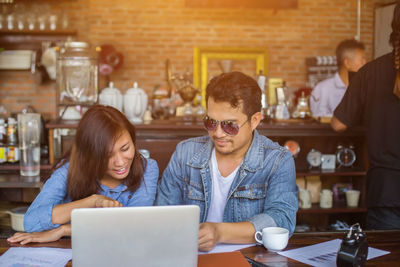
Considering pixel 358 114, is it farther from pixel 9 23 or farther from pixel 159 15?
pixel 9 23

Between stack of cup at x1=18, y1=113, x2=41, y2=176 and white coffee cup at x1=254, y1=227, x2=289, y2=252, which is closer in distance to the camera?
white coffee cup at x1=254, y1=227, x2=289, y2=252

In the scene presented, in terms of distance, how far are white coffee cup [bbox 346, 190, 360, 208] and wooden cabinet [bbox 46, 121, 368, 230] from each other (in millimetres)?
46

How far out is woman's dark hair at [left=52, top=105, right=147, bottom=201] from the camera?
1854 mm

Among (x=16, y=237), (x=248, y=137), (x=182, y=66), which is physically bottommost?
(x=16, y=237)

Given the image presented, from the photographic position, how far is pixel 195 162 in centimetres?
206

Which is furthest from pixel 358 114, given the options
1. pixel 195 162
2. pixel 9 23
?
pixel 9 23

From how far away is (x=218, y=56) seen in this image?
6.35 metres

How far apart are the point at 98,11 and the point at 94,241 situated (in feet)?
17.9

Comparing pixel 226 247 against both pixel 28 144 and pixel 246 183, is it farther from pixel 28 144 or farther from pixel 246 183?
pixel 28 144

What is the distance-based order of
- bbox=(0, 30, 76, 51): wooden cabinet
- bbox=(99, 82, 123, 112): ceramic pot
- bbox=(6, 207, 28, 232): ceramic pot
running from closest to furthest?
bbox=(6, 207, 28, 232): ceramic pot
bbox=(99, 82, 123, 112): ceramic pot
bbox=(0, 30, 76, 51): wooden cabinet

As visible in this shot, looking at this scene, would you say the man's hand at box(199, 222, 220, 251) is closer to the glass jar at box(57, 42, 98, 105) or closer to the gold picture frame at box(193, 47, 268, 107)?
the glass jar at box(57, 42, 98, 105)

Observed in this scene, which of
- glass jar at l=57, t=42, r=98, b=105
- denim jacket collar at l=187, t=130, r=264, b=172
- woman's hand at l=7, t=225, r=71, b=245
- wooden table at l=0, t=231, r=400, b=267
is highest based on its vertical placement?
glass jar at l=57, t=42, r=98, b=105

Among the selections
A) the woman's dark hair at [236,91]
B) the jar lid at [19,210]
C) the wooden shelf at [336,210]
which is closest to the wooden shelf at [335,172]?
the wooden shelf at [336,210]

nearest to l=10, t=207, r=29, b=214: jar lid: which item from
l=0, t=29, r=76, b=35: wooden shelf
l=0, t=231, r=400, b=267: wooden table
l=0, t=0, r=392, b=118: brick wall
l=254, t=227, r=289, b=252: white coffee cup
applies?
l=0, t=231, r=400, b=267: wooden table
